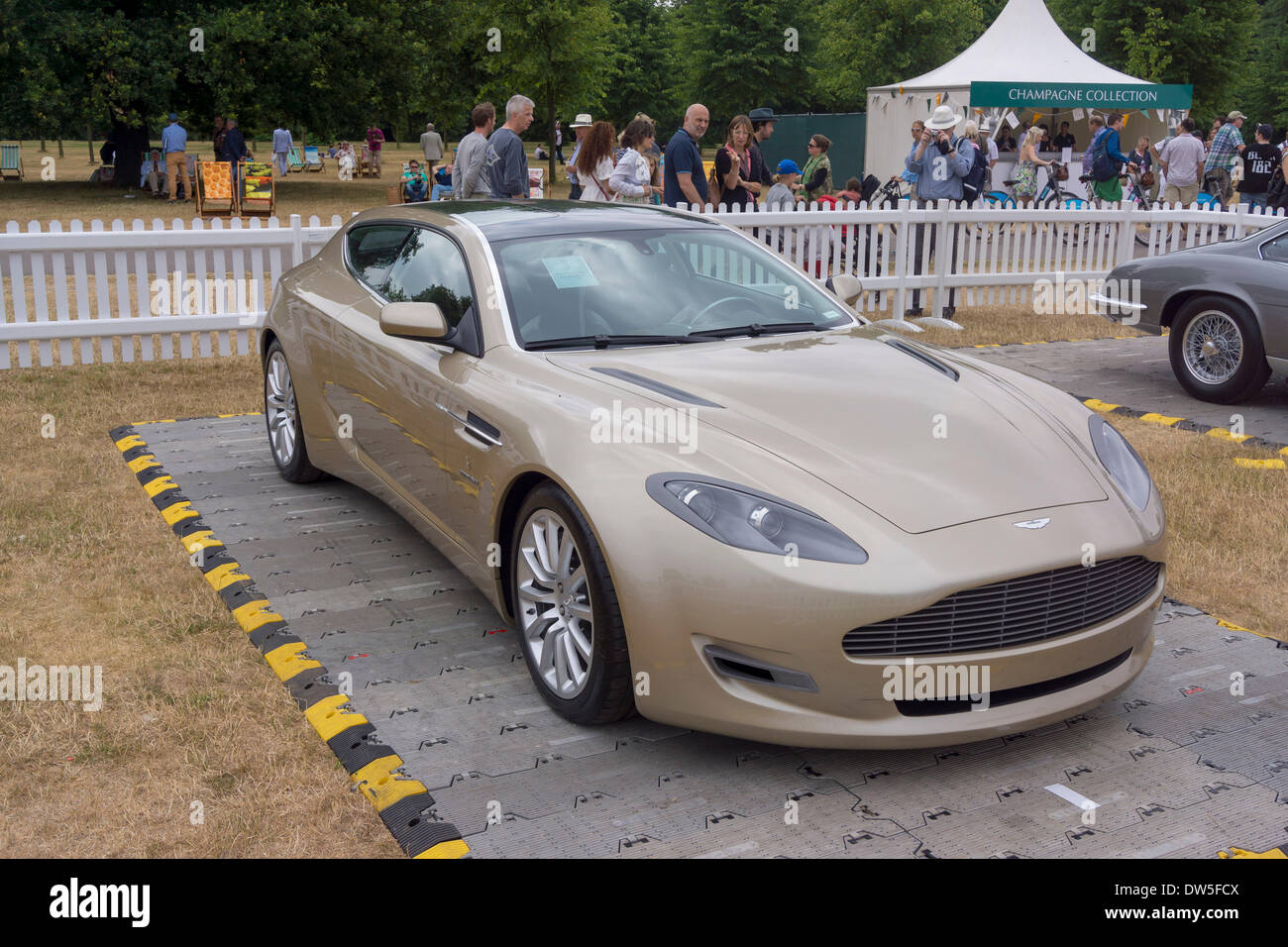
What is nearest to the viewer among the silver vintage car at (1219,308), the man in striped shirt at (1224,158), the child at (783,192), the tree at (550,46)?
the silver vintage car at (1219,308)

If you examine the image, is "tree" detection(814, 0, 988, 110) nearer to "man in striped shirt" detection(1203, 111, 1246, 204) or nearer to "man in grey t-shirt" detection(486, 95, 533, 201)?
"man in striped shirt" detection(1203, 111, 1246, 204)

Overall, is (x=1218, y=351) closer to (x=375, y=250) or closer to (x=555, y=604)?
(x=375, y=250)

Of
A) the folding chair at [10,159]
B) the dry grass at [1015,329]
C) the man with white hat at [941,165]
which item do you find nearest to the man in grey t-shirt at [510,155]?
the dry grass at [1015,329]

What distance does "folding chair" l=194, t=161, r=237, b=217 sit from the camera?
23.5 m

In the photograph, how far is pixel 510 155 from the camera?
10594 mm

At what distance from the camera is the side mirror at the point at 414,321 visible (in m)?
4.56

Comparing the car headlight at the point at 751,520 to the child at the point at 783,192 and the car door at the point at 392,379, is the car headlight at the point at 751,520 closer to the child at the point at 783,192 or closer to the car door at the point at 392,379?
the car door at the point at 392,379

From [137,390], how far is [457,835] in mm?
7013

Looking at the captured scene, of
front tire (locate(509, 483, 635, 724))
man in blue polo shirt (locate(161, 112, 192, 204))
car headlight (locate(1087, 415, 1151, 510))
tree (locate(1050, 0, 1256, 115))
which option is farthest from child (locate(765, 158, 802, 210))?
tree (locate(1050, 0, 1256, 115))

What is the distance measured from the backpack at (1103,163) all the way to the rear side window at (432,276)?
15981 millimetres

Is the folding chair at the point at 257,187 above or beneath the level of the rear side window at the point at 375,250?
above

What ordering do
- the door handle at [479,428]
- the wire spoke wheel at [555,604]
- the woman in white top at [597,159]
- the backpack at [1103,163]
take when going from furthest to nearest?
the backpack at [1103,163] < the woman in white top at [597,159] < the door handle at [479,428] < the wire spoke wheel at [555,604]

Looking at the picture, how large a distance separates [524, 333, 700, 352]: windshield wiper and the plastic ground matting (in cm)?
114
